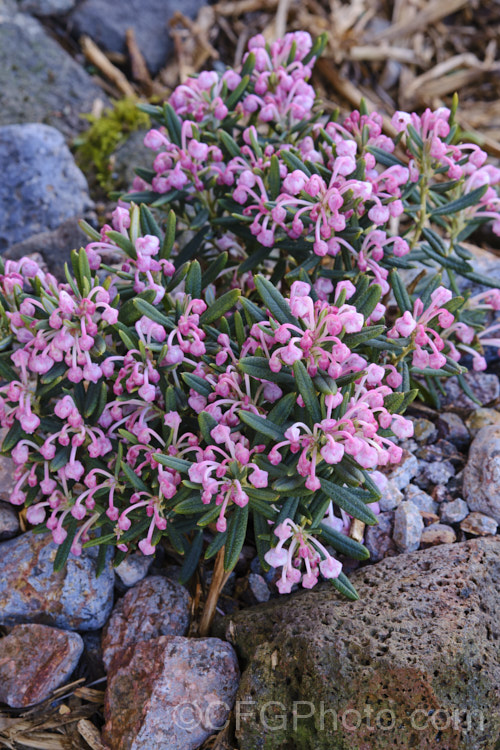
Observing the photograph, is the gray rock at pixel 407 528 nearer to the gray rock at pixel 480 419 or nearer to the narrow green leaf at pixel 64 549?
the gray rock at pixel 480 419

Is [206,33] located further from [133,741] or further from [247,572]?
[133,741]

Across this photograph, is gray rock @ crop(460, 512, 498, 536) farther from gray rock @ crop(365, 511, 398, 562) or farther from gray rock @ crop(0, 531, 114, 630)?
gray rock @ crop(0, 531, 114, 630)

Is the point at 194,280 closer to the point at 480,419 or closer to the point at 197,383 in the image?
the point at 197,383

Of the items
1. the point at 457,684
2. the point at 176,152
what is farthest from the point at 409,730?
the point at 176,152

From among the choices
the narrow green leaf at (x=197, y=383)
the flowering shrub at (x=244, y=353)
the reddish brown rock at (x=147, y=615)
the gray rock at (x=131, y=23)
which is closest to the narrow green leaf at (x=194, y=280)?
the flowering shrub at (x=244, y=353)

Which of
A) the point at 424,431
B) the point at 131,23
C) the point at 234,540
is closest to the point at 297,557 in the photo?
the point at 234,540

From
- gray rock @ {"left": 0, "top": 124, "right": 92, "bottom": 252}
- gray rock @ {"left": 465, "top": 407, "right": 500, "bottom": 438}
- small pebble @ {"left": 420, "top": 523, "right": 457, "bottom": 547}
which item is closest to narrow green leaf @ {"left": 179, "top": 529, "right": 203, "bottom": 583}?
small pebble @ {"left": 420, "top": 523, "right": 457, "bottom": 547}
